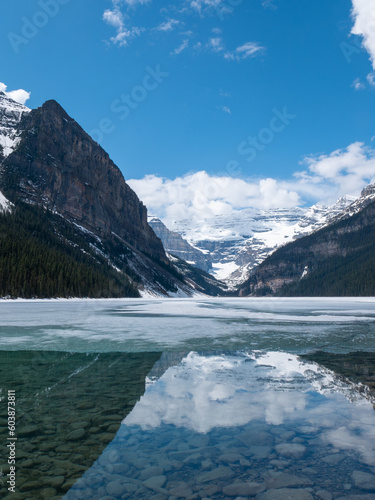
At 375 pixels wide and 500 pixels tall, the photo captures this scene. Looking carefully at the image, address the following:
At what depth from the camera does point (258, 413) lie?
8.55 m

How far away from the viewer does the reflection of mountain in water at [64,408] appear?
19.1 feet

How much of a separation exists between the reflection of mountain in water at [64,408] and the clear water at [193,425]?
3cm

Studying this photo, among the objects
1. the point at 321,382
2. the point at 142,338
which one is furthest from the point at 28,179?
the point at 321,382

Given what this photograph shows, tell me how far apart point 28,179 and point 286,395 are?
20453 centimetres

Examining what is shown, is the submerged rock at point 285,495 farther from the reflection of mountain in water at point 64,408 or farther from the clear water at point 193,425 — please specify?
the reflection of mountain in water at point 64,408

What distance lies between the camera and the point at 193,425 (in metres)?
7.94

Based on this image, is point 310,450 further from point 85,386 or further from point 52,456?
point 85,386

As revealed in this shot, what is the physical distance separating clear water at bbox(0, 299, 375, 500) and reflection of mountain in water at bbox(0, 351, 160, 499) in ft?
0.10

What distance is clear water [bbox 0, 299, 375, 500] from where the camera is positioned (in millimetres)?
5371

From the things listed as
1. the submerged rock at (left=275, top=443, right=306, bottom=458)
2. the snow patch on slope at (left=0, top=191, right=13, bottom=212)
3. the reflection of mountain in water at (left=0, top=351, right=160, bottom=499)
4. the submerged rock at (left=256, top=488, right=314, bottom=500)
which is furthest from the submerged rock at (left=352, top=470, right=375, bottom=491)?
the snow patch on slope at (left=0, top=191, right=13, bottom=212)

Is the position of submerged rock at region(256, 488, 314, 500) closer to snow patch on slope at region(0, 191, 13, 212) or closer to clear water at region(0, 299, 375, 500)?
clear water at region(0, 299, 375, 500)

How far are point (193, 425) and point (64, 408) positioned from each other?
11.1 feet

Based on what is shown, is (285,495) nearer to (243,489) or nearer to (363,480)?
(243,489)

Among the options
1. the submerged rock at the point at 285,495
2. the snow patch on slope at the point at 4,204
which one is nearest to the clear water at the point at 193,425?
the submerged rock at the point at 285,495
